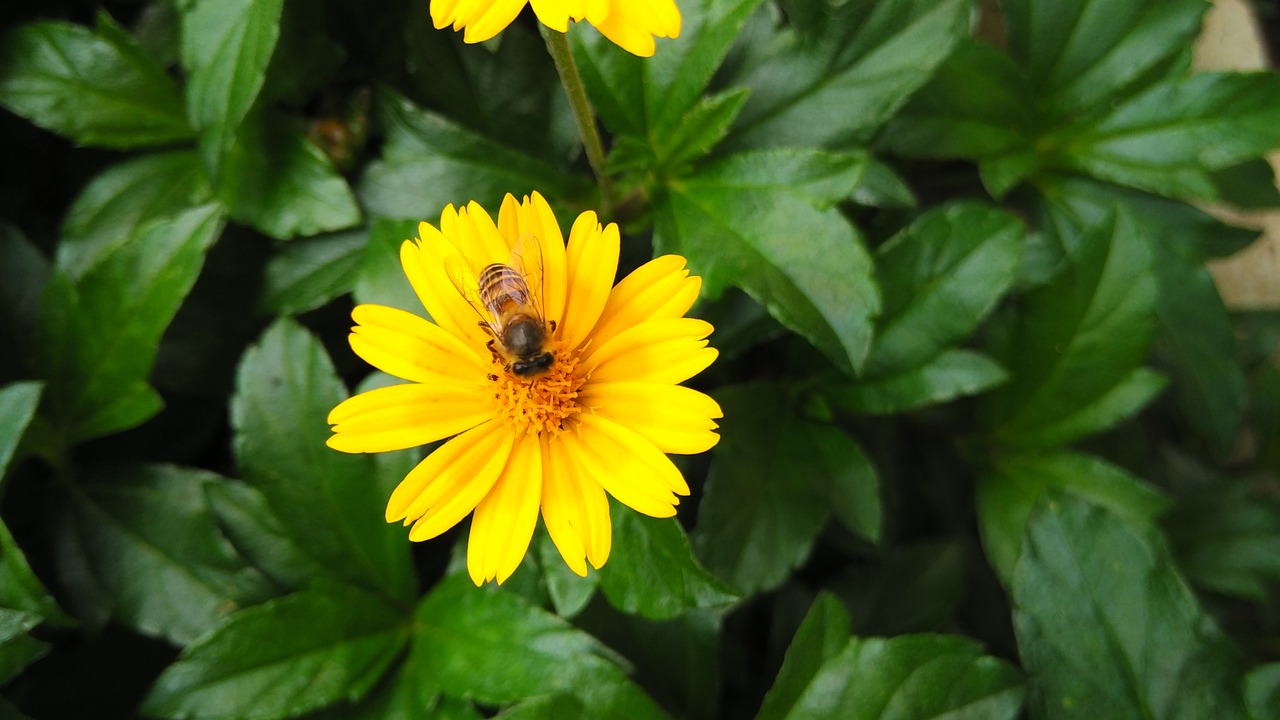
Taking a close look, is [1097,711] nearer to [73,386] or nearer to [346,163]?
[346,163]

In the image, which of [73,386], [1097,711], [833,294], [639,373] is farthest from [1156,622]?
[73,386]

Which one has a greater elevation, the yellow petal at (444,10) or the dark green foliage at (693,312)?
the yellow petal at (444,10)

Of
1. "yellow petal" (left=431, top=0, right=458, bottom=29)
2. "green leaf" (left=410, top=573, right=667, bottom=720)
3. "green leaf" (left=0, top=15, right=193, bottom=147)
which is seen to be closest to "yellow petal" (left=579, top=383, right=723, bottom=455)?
"green leaf" (left=410, top=573, right=667, bottom=720)

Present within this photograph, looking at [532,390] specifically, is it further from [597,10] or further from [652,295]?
[597,10]

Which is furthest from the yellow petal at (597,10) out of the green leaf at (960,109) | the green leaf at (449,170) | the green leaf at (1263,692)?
the green leaf at (1263,692)

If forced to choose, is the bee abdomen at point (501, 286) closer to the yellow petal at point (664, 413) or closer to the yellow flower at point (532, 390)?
the yellow flower at point (532, 390)
